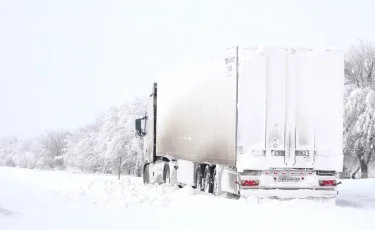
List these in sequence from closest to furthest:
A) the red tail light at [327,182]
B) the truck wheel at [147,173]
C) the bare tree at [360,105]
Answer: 1. the red tail light at [327,182]
2. the truck wheel at [147,173]
3. the bare tree at [360,105]

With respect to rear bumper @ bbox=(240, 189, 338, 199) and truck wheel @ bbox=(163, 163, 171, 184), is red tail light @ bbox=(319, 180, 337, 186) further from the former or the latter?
truck wheel @ bbox=(163, 163, 171, 184)

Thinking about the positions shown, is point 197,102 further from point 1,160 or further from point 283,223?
point 1,160

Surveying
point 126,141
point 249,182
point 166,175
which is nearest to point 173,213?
point 249,182

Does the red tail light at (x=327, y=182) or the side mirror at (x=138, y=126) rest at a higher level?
the side mirror at (x=138, y=126)

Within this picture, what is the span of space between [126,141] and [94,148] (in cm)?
881

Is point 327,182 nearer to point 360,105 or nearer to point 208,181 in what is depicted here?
point 208,181

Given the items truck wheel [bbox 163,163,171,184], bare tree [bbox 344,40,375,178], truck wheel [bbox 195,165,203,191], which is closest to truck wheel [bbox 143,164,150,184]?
truck wheel [bbox 163,163,171,184]

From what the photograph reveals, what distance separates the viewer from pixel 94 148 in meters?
81.6

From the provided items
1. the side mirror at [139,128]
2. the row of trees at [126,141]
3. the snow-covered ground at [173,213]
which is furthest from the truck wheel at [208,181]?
the row of trees at [126,141]

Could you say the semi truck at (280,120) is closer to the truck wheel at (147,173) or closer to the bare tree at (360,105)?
the truck wheel at (147,173)

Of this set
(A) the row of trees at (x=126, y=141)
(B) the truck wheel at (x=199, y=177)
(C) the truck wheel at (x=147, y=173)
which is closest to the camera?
(B) the truck wheel at (x=199, y=177)

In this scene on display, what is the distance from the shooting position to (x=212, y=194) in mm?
15500

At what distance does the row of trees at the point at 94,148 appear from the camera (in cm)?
7369

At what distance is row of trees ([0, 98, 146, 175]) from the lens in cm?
7369
